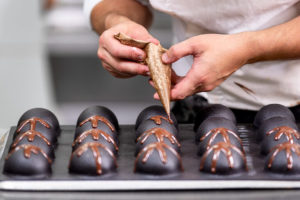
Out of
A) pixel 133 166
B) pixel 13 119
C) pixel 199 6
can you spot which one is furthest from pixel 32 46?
pixel 133 166

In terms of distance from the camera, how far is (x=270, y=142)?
1074 mm

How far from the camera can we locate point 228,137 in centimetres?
106

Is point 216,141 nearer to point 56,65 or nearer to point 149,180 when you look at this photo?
point 149,180

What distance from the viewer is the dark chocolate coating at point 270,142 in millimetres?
1062

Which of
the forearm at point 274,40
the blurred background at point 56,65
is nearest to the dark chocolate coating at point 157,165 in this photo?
the forearm at point 274,40

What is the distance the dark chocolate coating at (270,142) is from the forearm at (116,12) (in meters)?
0.56

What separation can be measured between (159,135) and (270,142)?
21 cm

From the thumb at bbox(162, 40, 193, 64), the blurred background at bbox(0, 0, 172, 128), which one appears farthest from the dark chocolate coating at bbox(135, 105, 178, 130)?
the blurred background at bbox(0, 0, 172, 128)

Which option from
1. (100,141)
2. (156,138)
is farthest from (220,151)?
(100,141)

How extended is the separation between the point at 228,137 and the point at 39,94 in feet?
6.77

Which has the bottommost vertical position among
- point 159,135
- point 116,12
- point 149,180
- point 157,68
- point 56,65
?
point 149,180

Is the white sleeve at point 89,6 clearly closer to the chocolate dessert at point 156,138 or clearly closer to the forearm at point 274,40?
the forearm at point 274,40

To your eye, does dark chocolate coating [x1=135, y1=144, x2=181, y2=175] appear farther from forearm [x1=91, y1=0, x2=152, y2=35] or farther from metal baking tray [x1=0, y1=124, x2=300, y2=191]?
forearm [x1=91, y1=0, x2=152, y2=35]

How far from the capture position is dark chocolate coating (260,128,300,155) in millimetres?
1062
